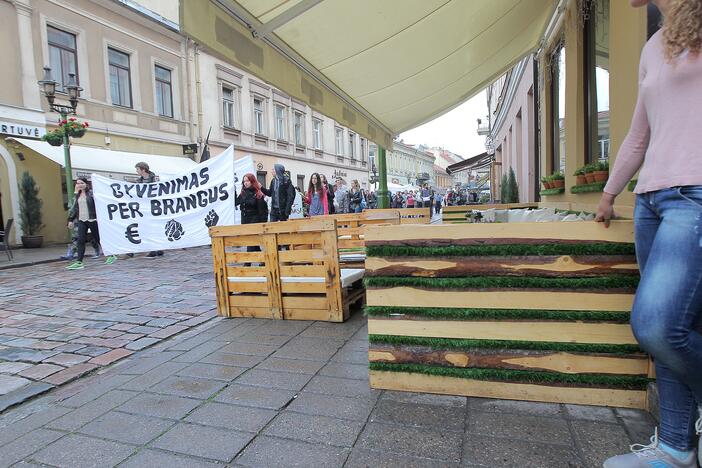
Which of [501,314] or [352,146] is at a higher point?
[352,146]

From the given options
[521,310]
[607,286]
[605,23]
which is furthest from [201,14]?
[605,23]

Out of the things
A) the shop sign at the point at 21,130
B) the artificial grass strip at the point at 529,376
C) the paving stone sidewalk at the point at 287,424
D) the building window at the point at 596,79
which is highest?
the shop sign at the point at 21,130

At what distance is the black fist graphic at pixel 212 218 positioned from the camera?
25.9 ft

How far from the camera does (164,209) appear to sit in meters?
8.34

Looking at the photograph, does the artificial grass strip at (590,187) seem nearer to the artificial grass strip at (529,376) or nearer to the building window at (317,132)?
the artificial grass strip at (529,376)

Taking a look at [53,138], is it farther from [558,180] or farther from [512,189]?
[558,180]

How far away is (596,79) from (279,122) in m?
24.4

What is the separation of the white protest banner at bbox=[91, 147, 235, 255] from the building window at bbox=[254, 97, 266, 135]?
A: 17076mm

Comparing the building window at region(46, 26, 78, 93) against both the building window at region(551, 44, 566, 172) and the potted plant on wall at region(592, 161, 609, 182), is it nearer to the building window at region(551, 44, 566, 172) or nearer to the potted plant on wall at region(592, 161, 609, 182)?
the building window at region(551, 44, 566, 172)

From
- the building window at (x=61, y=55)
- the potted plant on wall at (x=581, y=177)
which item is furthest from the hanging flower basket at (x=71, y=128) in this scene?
the potted plant on wall at (x=581, y=177)

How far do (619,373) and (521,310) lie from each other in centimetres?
56

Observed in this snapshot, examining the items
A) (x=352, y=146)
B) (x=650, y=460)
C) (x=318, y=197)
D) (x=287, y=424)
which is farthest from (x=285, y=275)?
(x=352, y=146)

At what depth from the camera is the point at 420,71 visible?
5012 mm

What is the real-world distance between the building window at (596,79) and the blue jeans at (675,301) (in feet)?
9.27
